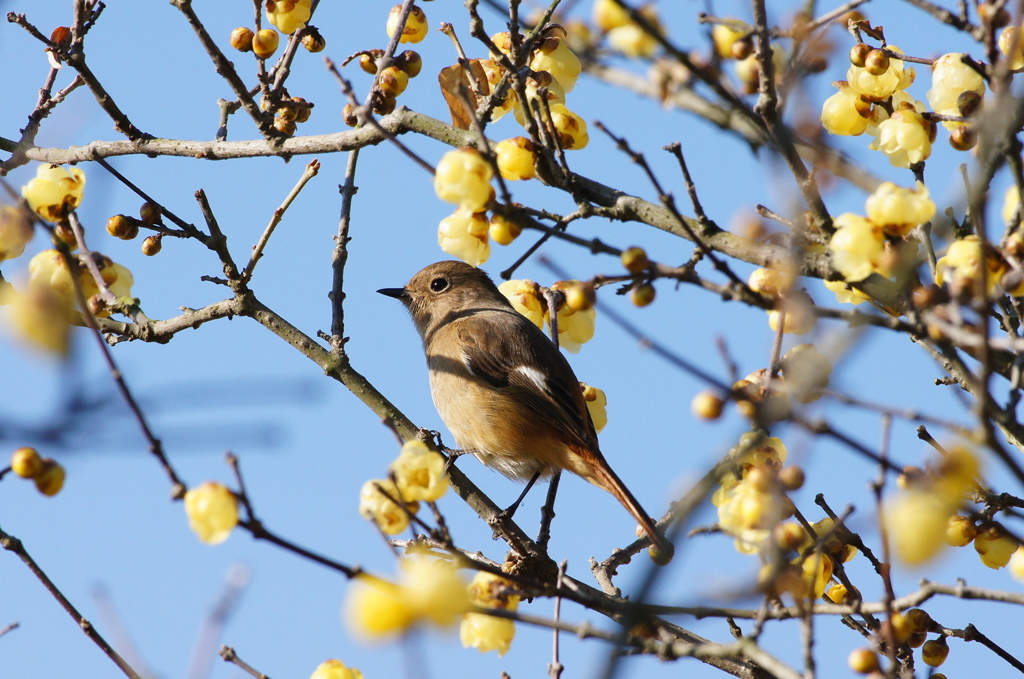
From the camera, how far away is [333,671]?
8.98ft

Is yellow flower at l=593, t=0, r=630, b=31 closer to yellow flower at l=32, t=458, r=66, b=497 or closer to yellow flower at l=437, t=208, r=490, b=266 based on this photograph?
yellow flower at l=437, t=208, r=490, b=266

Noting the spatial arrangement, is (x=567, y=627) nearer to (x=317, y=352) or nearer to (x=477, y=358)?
(x=317, y=352)

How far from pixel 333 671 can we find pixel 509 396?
3.37 meters

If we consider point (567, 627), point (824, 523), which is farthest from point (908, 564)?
point (824, 523)

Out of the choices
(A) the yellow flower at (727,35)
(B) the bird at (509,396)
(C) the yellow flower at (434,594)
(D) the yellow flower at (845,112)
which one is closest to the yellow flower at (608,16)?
(A) the yellow flower at (727,35)

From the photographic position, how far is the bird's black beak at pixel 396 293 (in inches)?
283

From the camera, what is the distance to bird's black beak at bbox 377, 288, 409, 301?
7.19 m

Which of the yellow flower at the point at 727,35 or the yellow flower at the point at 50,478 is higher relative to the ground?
the yellow flower at the point at 727,35

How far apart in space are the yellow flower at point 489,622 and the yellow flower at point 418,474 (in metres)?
0.32

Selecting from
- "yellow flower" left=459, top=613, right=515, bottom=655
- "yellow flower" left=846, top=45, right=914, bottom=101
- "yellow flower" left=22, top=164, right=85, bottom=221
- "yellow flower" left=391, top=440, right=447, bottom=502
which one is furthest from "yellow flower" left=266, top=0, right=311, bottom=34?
"yellow flower" left=459, top=613, right=515, bottom=655

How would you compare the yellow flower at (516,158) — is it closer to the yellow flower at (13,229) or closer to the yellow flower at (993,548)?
the yellow flower at (13,229)

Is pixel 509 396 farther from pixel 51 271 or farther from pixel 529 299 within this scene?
pixel 51 271

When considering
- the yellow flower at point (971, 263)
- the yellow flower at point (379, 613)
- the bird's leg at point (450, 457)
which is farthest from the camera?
the bird's leg at point (450, 457)

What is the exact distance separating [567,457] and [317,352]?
1810 mm
